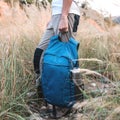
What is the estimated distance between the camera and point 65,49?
3654mm

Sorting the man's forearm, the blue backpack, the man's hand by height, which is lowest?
the blue backpack

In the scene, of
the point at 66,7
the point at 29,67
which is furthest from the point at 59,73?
the point at 29,67

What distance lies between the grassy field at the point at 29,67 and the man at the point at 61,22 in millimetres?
227

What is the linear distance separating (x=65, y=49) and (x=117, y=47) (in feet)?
3.65

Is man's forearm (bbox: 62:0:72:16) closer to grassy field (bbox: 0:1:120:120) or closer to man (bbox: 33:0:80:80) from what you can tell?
man (bbox: 33:0:80:80)

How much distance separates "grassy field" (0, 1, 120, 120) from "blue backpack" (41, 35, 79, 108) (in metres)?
0.15

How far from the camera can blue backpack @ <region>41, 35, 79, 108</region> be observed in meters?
3.57

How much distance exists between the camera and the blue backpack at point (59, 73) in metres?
3.57

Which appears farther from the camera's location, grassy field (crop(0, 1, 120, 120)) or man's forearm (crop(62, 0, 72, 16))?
man's forearm (crop(62, 0, 72, 16))

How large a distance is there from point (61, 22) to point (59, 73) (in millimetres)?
414

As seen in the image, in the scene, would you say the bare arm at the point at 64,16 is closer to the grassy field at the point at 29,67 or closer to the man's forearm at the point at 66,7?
the man's forearm at the point at 66,7

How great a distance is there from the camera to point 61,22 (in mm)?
3645

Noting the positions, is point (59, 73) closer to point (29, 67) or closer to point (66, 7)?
point (66, 7)

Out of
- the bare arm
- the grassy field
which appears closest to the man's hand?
the bare arm
